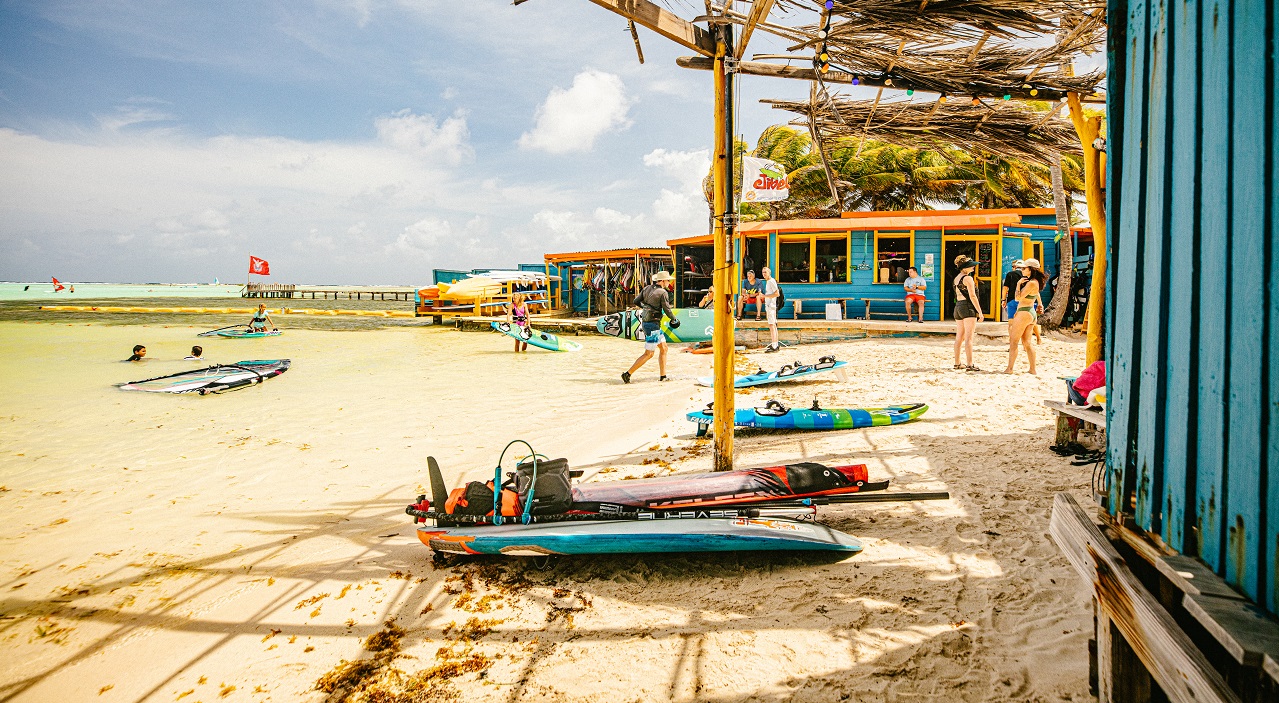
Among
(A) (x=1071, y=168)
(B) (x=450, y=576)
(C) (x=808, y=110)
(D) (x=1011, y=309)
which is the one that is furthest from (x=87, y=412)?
(A) (x=1071, y=168)

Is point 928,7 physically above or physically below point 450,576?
above

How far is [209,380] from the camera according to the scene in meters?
11.6

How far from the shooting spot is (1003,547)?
3.67 meters

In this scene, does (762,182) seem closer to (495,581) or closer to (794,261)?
(794,261)

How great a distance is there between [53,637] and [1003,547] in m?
5.86

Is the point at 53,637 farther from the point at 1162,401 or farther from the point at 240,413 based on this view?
the point at 240,413

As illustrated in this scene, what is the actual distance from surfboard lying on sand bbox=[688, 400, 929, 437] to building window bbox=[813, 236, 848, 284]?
10.4 m

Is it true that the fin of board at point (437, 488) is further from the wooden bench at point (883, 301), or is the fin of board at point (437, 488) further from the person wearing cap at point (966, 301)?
the wooden bench at point (883, 301)

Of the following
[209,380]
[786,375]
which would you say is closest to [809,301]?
[786,375]

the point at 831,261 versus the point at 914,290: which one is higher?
the point at 831,261

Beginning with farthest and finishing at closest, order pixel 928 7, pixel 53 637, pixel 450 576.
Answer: pixel 928 7 < pixel 450 576 < pixel 53 637

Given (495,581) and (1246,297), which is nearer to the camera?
(1246,297)

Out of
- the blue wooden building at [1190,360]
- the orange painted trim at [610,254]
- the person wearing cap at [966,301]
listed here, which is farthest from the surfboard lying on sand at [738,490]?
the orange painted trim at [610,254]

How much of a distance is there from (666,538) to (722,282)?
7.12ft
